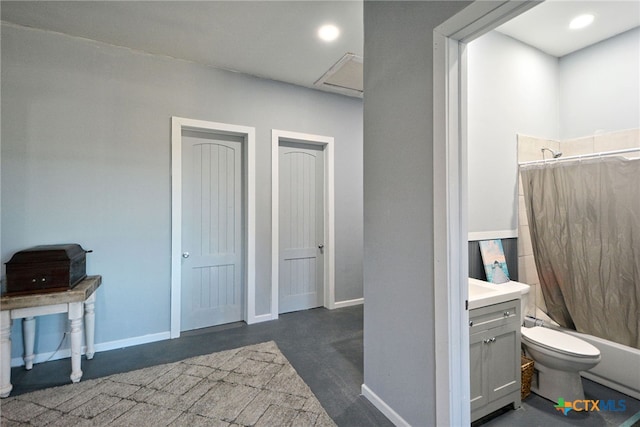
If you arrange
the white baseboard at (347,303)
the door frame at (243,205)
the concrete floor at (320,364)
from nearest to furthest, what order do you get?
the concrete floor at (320,364)
the door frame at (243,205)
the white baseboard at (347,303)

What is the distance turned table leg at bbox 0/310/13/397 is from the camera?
1845mm

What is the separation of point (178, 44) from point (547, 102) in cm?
360

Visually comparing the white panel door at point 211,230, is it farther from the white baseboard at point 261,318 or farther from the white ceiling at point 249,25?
the white ceiling at point 249,25

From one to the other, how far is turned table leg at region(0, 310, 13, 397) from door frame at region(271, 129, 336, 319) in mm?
2087

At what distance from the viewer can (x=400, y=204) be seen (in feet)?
5.33

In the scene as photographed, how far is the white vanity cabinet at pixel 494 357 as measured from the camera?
1.60m

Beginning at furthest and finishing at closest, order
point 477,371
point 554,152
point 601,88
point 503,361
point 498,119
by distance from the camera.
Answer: point 554,152, point 601,88, point 498,119, point 503,361, point 477,371

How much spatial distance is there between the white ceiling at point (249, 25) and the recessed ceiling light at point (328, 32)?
54 mm

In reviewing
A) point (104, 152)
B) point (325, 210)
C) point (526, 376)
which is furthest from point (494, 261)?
point (104, 152)

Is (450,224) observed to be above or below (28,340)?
above

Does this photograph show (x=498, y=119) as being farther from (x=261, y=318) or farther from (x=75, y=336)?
(x=75, y=336)

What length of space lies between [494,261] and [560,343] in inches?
25.7

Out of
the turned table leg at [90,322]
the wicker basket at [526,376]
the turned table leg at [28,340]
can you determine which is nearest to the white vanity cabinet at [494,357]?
the wicker basket at [526,376]

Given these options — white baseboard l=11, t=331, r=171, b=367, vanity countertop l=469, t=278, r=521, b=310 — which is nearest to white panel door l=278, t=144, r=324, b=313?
white baseboard l=11, t=331, r=171, b=367
